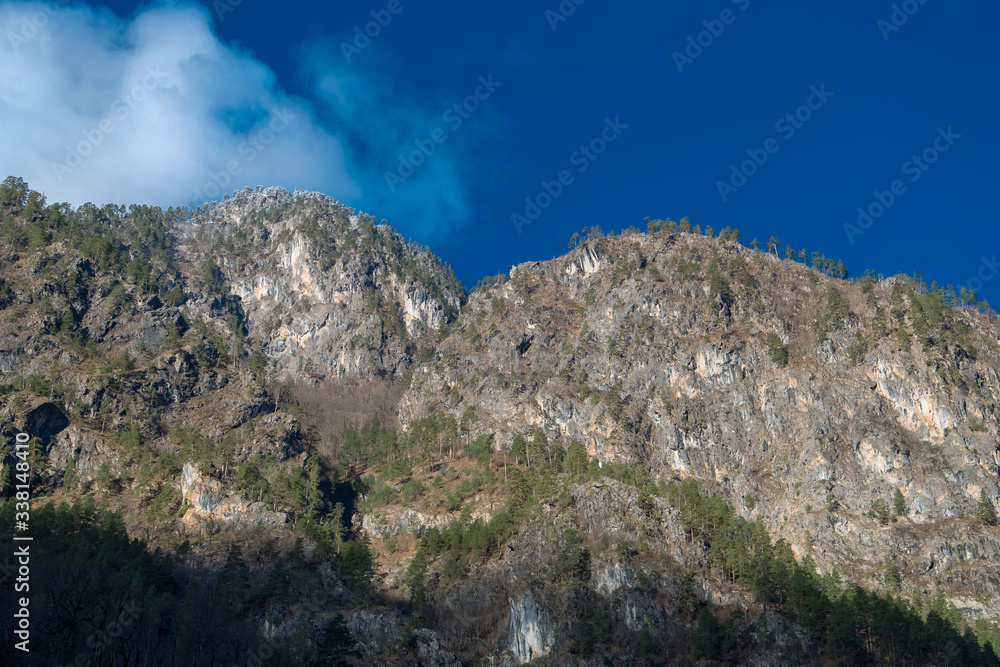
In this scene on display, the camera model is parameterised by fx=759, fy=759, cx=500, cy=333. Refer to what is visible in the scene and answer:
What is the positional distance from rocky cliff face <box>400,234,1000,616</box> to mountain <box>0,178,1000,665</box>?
1.79ft

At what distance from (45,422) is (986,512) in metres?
169

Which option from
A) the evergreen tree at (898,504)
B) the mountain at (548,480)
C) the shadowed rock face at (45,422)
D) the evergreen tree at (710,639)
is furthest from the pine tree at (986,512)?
the shadowed rock face at (45,422)

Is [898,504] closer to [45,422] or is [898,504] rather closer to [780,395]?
[780,395]

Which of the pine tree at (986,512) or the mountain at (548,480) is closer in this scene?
the mountain at (548,480)

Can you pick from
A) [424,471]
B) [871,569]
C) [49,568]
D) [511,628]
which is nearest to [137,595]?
[49,568]

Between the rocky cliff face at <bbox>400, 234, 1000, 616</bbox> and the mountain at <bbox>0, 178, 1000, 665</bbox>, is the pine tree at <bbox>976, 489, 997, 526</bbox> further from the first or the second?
the rocky cliff face at <bbox>400, 234, 1000, 616</bbox>

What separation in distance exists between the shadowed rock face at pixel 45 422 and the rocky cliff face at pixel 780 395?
7576 centimetres

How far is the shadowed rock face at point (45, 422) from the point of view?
144500mm

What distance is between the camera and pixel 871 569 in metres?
119

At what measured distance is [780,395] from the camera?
5817 inches

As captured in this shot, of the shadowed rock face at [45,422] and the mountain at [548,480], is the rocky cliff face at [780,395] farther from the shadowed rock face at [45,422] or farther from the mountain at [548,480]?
the shadowed rock face at [45,422]

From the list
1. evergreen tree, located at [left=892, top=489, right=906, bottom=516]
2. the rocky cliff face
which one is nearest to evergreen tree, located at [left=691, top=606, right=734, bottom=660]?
the rocky cliff face

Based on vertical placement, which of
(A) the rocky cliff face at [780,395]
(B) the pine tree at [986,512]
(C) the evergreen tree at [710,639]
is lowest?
(C) the evergreen tree at [710,639]

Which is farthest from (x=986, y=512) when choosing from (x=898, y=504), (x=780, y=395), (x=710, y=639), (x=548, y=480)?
(x=548, y=480)
